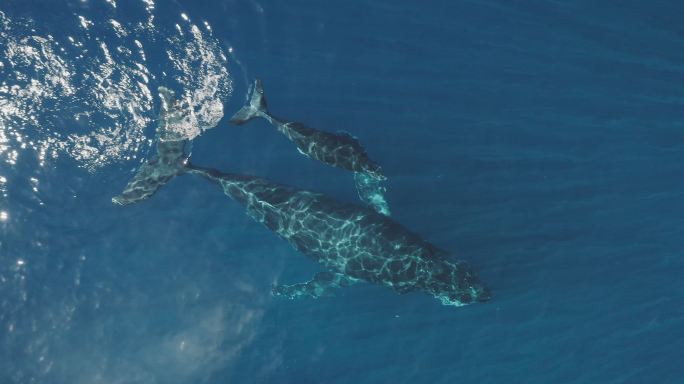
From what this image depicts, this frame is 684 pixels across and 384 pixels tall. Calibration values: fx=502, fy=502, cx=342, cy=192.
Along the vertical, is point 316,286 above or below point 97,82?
below

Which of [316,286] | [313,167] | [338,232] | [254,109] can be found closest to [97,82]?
[254,109]

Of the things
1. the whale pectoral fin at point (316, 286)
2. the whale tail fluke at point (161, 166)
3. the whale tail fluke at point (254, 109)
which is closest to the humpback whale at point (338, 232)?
the whale tail fluke at point (161, 166)

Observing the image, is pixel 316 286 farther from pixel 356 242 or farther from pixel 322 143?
pixel 322 143

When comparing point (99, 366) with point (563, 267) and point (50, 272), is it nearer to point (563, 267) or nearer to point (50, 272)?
point (50, 272)

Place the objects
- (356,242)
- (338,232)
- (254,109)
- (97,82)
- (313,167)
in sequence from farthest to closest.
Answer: (313,167), (254,109), (338,232), (356,242), (97,82)

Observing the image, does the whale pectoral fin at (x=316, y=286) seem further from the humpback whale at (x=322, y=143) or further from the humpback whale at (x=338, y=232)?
the humpback whale at (x=322, y=143)

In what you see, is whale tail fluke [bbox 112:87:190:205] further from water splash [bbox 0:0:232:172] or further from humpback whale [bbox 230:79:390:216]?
humpback whale [bbox 230:79:390:216]

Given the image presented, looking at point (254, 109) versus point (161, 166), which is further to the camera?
point (161, 166)
